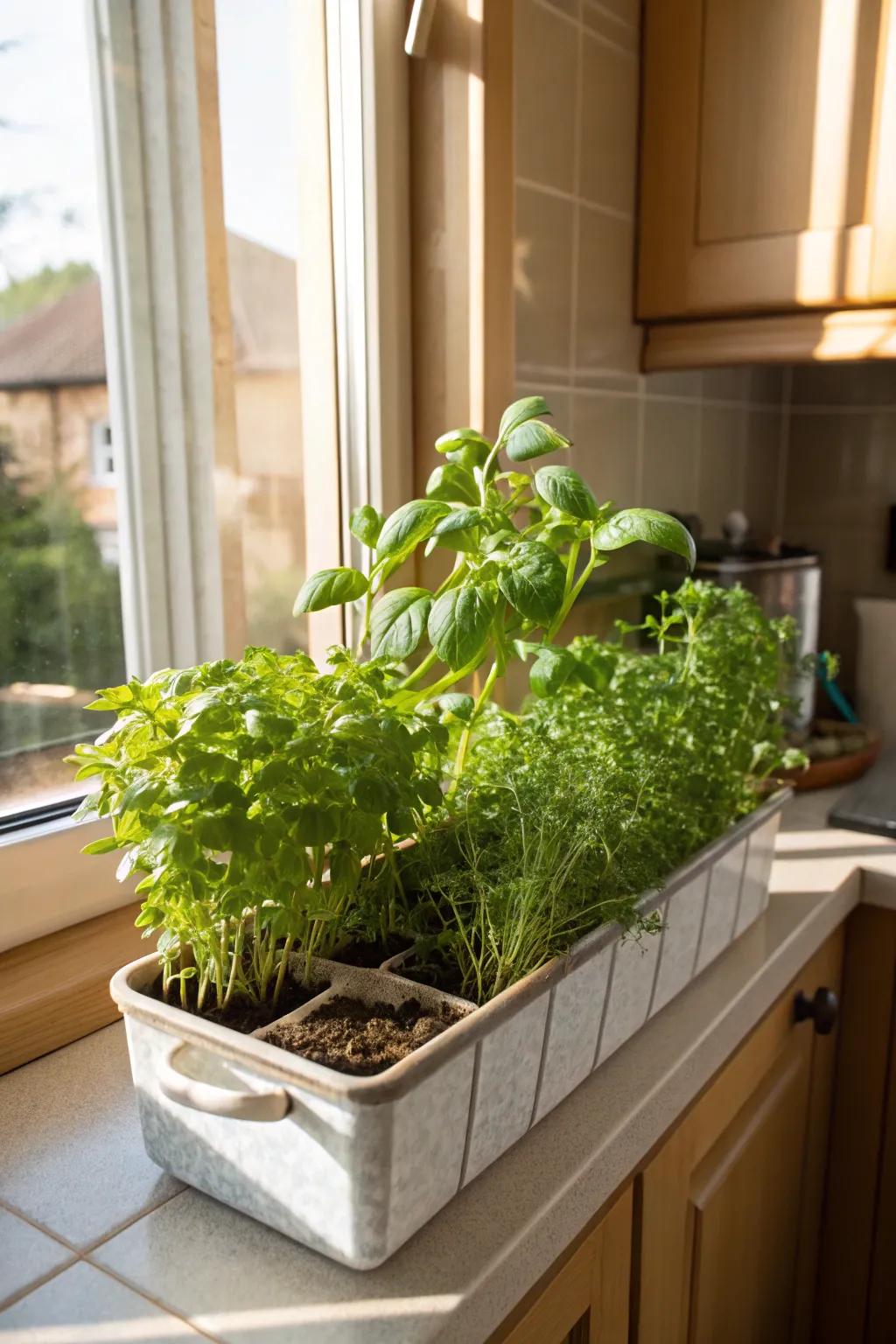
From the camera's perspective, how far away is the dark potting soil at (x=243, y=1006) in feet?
2.10

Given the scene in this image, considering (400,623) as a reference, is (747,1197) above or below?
below

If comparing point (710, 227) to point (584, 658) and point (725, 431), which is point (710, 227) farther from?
point (584, 658)

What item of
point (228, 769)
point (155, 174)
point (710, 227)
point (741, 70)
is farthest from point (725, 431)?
point (228, 769)

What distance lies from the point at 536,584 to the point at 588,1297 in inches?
18.8

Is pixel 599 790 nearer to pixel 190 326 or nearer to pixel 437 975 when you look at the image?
pixel 437 975

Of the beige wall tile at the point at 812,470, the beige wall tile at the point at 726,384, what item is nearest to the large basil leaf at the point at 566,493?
the beige wall tile at the point at 726,384

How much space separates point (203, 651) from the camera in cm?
107

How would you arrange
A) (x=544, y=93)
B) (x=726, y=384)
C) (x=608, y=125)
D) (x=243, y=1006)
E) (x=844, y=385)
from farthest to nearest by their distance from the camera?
(x=844, y=385) → (x=726, y=384) → (x=608, y=125) → (x=544, y=93) → (x=243, y=1006)

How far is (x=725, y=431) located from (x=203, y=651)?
102cm

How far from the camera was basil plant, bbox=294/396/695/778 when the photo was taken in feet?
2.27

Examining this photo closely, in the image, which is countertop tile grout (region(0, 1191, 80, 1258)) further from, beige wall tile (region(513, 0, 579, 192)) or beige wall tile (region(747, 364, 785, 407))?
beige wall tile (region(747, 364, 785, 407))

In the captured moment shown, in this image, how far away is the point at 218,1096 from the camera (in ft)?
1.87

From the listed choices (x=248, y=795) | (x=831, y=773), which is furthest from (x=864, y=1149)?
(x=248, y=795)

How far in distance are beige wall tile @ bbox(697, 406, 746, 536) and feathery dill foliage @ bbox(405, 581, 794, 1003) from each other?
72 cm
